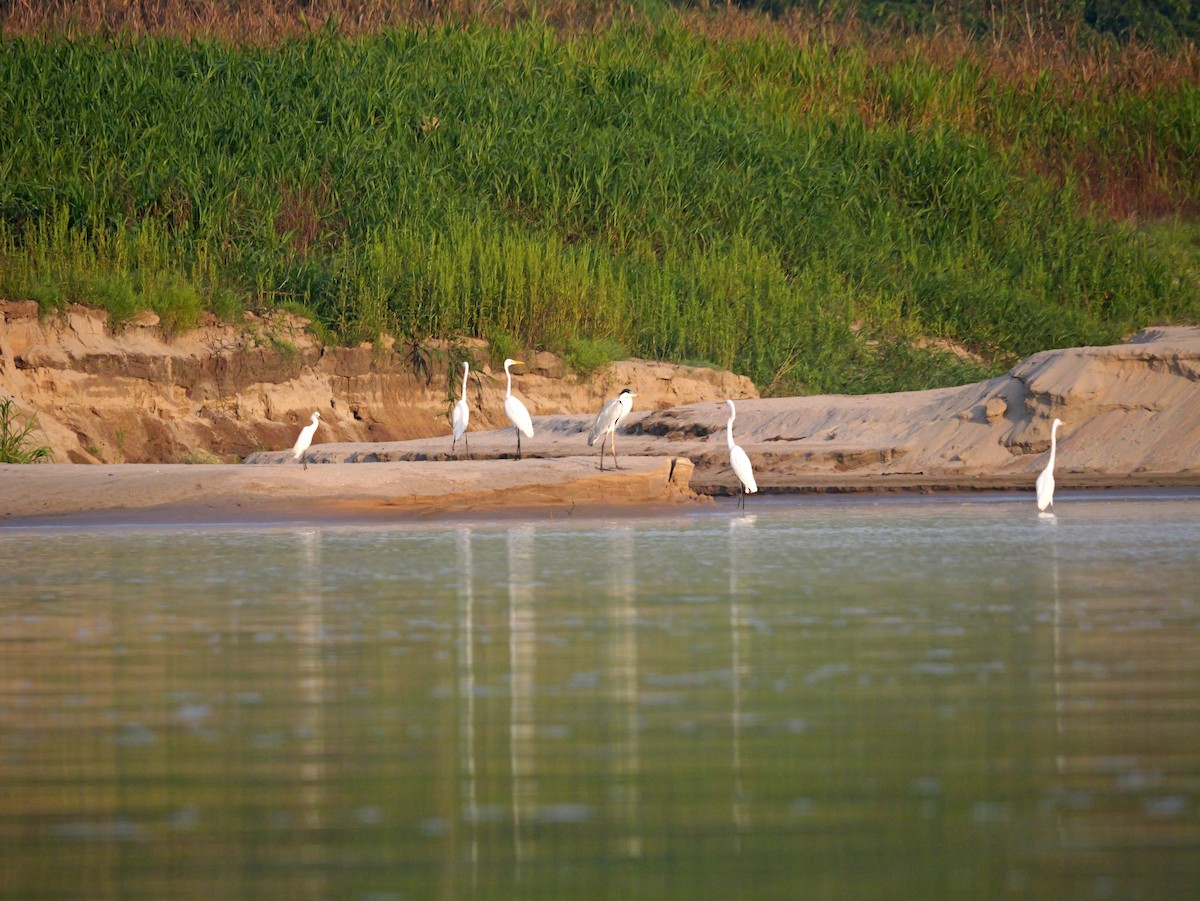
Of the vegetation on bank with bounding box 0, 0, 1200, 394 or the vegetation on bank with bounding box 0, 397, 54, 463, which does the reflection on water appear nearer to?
the vegetation on bank with bounding box 0, 397, 54, 463

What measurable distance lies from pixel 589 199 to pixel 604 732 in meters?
17.9

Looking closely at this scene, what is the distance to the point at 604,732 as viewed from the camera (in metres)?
4.80

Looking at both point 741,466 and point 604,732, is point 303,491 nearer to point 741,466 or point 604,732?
point 741,466

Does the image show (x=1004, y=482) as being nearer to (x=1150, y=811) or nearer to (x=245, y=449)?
(x=245, y=449)

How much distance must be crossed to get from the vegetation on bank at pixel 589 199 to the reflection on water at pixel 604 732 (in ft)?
35.4

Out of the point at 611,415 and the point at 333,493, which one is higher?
the point at 333,493

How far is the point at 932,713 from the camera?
4.98 m

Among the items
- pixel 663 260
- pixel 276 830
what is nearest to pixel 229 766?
pixel 276 830

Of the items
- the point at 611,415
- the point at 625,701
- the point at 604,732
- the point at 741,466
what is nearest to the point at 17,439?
the point at 611,415

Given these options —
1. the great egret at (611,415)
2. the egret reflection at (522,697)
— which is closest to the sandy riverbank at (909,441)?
the great egret at (611,415)

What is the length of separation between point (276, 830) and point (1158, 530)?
8762mm

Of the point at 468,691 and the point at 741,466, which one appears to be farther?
the point at 741,466

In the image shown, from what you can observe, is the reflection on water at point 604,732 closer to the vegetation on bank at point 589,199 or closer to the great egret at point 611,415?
the great egret at point 611,415

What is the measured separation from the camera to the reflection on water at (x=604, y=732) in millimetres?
3496
